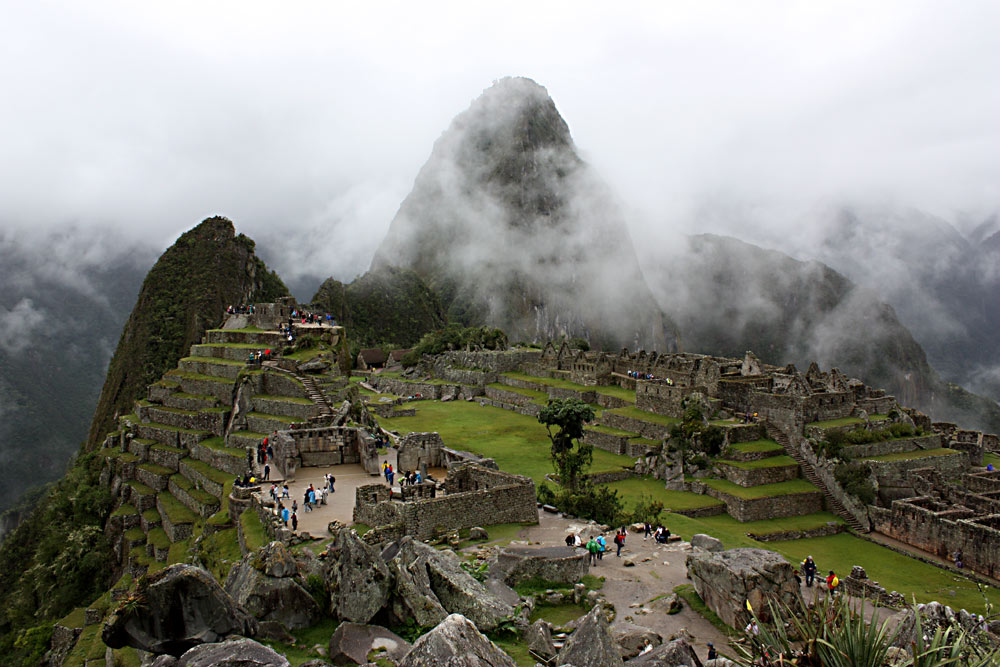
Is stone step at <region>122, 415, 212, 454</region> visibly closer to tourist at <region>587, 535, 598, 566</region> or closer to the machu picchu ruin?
the machu picchu ruin

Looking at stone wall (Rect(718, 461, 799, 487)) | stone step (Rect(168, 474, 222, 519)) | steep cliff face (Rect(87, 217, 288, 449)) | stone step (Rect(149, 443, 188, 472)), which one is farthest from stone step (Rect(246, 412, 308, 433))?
steep cliff face (Rect(87, 217, 288, 449))

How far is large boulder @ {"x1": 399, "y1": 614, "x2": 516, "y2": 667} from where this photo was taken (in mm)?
6750

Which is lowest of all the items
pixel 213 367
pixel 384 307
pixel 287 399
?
pixel 287 399

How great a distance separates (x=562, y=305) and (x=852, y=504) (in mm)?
156912

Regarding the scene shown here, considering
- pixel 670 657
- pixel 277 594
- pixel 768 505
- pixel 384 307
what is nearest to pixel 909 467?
pixel 768 505

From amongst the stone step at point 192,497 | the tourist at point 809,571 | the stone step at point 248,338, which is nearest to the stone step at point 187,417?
the stone step at point 192,497

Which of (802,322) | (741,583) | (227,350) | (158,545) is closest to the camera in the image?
(741,583)

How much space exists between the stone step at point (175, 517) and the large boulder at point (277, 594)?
57.9 ft

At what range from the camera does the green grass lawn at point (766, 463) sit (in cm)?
3039

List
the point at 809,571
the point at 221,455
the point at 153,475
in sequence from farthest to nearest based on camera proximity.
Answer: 1. the point at 153,475
2. the point at 221,455
3. the point at 809,571

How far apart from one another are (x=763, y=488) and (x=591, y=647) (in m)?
24.4

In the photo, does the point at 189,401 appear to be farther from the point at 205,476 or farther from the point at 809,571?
the point at 809,571

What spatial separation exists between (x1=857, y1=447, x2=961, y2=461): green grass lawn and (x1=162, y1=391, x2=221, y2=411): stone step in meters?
31.7

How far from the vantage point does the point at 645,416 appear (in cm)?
3838
